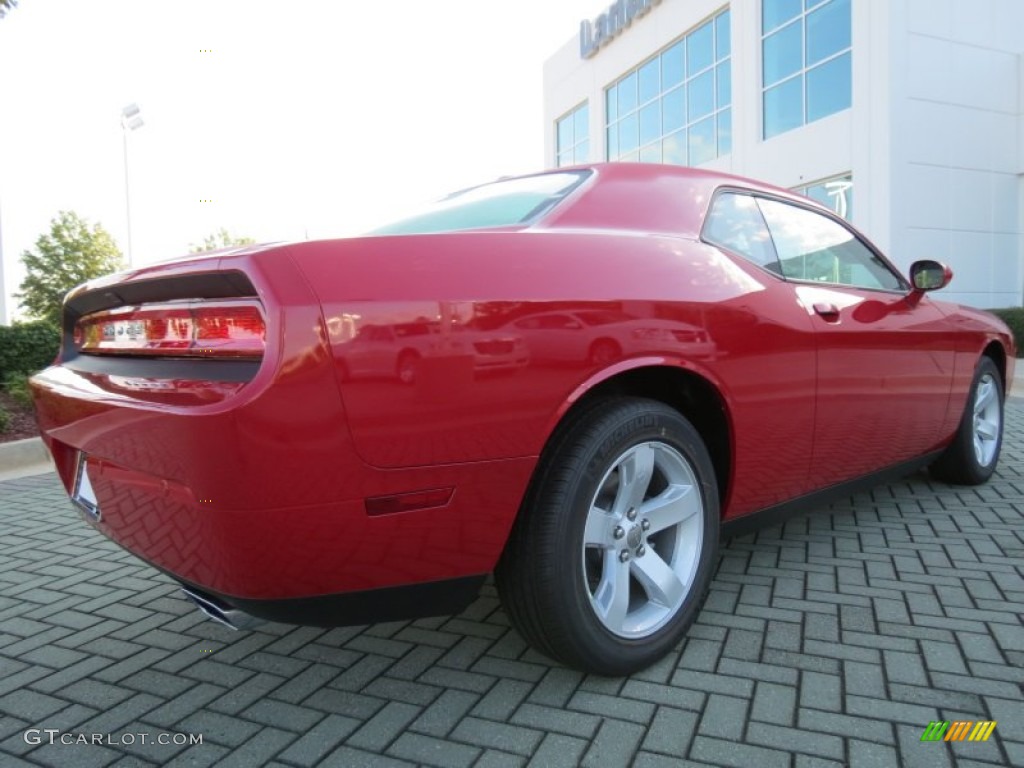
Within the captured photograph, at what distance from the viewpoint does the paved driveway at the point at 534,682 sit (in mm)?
1778

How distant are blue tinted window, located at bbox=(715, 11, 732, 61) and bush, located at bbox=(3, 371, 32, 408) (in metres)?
14.4

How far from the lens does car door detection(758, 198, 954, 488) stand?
2713 mm

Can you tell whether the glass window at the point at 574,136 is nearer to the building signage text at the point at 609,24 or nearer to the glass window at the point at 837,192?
the building signage text at the point at 609,24

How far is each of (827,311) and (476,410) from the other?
164 cm

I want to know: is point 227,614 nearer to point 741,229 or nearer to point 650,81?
point 741,229

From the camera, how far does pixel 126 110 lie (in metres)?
15.6

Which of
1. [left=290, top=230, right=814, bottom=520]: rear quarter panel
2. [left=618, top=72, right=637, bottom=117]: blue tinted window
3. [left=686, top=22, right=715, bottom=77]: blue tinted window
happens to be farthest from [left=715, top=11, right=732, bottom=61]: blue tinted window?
[left=290, top=230, right=814, bottom=520]: rear quarter panel

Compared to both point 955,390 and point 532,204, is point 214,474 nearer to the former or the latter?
point 532,204

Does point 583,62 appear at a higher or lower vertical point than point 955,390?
higher

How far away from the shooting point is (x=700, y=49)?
16.8 m

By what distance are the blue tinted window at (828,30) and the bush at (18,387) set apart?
1333 centimetres

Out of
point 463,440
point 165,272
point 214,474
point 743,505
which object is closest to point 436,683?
point 463,440

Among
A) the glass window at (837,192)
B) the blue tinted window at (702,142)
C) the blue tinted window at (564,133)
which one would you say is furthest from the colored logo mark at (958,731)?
the blue tinted window at (564,133)

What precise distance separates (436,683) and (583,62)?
2253 centimetres
